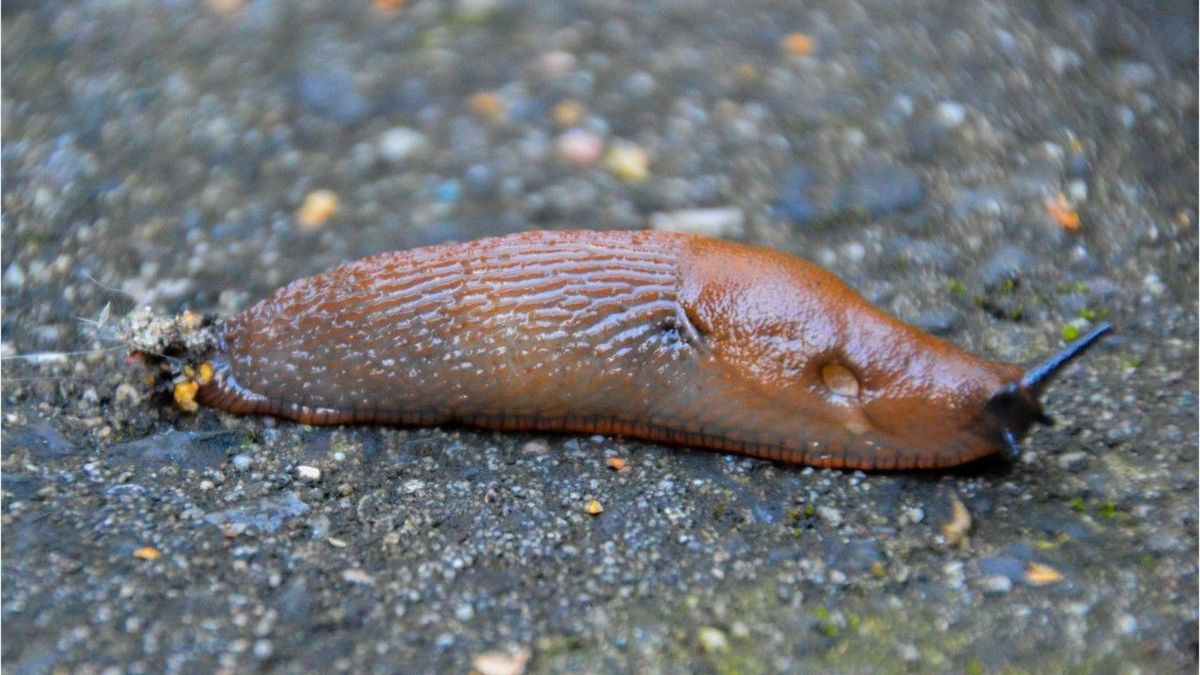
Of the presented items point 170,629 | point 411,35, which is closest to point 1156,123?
point 411,35

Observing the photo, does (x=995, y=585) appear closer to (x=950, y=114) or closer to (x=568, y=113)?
(x=950, y=114)

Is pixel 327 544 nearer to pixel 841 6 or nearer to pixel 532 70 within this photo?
pixel 532 70

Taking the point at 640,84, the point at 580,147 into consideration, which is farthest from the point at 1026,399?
the point at 640,84

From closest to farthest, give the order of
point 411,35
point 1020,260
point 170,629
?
point 170,629, point 1020,260, point 411,35

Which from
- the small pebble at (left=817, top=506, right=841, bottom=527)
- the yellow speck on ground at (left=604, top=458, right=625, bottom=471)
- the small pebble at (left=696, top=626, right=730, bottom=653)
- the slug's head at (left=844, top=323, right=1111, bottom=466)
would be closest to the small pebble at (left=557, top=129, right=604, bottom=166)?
the yellow speck on ground at (left=604, top=458, right=625, bottom=471)

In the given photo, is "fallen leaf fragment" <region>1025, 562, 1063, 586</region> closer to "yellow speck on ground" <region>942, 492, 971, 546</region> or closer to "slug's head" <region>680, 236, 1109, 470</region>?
"yellow speck on ground" <region>942, 492, 971, 546</region>

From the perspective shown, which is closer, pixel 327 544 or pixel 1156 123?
pixel 327 544

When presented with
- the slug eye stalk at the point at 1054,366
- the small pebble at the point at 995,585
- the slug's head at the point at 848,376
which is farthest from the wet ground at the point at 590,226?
the slug eye stalk at the point at 1054,366
